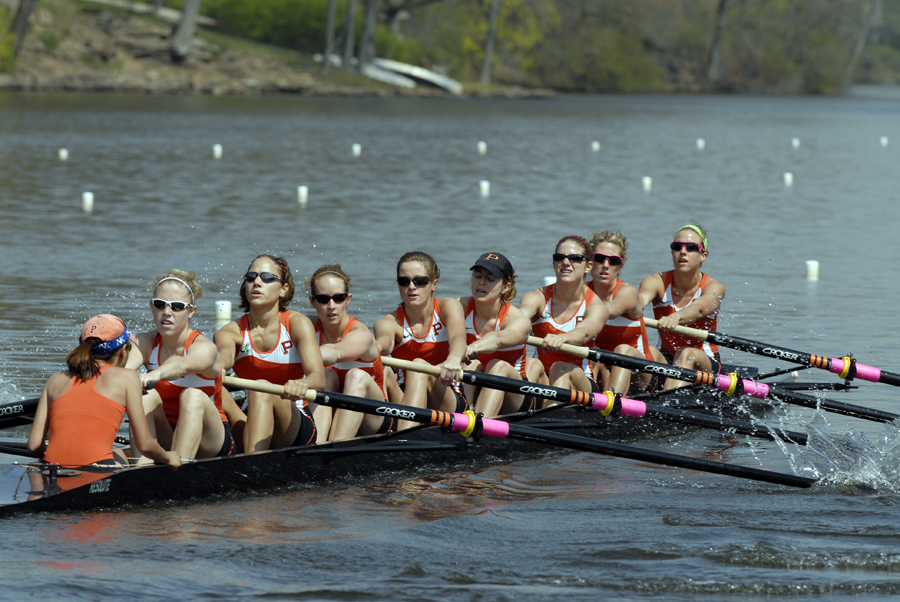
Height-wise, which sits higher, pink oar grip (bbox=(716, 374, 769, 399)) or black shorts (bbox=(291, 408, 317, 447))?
pink oar grip (bbox=(716, 374, 769, 399))

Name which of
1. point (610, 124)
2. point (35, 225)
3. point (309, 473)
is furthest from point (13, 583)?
point (610, 124)

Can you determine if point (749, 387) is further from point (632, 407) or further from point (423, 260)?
point (423, 260)

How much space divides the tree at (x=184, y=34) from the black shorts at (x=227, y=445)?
54.0 metres

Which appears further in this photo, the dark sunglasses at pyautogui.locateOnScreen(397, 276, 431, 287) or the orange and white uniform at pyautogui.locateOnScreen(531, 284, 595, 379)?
the orange and white uniform at pyautogui.locateOnScreen(531, 284, 595, 379)

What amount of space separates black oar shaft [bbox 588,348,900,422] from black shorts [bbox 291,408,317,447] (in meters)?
2.26

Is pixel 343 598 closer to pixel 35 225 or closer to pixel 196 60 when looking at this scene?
pixel 35 225

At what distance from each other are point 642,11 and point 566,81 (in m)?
7.54

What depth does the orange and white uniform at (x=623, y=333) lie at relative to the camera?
9047 millimetres

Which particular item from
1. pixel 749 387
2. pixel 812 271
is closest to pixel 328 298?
pixel 749 387

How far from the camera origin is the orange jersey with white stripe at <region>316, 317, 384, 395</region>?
24.1ft

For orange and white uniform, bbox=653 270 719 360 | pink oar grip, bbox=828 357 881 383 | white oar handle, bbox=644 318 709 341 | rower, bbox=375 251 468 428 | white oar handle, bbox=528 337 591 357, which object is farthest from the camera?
orange and white uniform, bbox=653 270 719 360

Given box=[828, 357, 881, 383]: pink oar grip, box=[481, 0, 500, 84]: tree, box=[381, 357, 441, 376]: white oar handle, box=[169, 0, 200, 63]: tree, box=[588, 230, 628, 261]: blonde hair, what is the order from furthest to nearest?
box=[481, 0, 500, 84]: tree < box=[169, 0, 200, 63]: tree < box=[828, 357, 881, 383]: pink oar grip < box=[588, 230, 628, 261]: blonde hair < box=[381, 357, 441, 376]: white oar handle

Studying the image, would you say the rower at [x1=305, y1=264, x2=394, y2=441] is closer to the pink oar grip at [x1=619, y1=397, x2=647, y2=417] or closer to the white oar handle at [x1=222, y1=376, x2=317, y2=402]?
the white oar handle at [x1=222, y1=376, x2=317, y2=402]

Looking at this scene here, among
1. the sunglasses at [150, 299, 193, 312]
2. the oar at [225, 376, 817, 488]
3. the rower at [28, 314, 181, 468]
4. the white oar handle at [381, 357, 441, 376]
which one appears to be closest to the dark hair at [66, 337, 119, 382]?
the rower at [28, 314, 181, 468]
